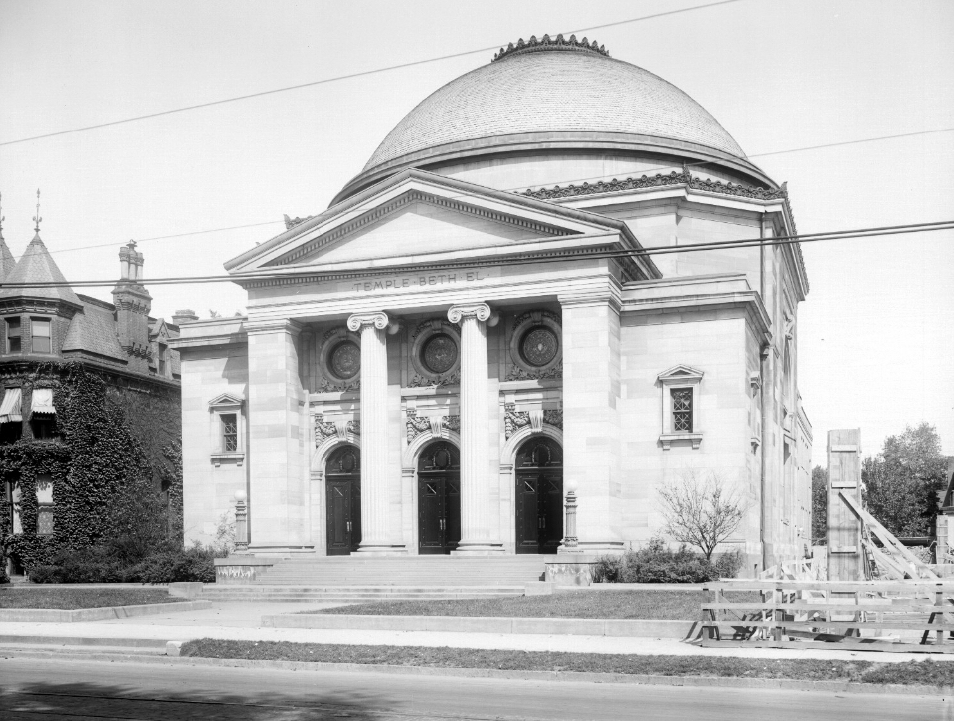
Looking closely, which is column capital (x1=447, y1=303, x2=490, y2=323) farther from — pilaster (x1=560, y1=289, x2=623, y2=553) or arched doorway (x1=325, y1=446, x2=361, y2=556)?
arched doorway (x1=325, y1=446, x2=361, y2=556)

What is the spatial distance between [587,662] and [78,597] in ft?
70.9

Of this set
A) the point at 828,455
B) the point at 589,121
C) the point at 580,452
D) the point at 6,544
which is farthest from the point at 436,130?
the point at 828,455

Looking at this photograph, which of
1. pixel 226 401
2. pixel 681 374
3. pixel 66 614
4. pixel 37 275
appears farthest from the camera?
pixel 37 275

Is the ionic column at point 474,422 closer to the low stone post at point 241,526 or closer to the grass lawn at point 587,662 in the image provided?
the low stone post at point 241,526

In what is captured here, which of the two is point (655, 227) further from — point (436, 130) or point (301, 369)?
point (301, 369)

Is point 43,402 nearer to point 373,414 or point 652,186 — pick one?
point 373,414

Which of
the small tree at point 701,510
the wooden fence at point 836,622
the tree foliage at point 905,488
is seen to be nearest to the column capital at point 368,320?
the small tree at point 701,510

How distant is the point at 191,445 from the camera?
49656mm

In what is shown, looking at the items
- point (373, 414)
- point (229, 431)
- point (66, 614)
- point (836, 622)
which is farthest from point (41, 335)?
point (836, 622)

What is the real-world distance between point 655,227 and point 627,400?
31.7 ft

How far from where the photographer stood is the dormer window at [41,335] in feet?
174

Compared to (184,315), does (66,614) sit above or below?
below

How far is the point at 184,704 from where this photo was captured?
15.5 metres

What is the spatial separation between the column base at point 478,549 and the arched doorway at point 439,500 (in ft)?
12.8
